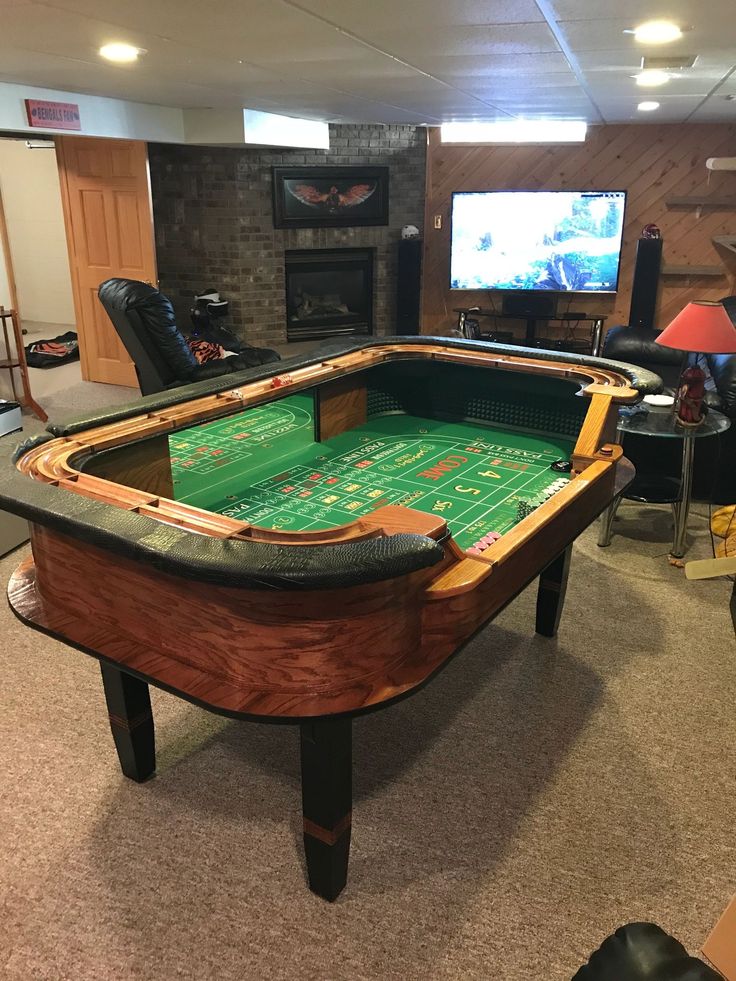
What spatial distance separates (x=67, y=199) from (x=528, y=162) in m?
4.44

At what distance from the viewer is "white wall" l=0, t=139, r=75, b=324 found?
8.98 meters

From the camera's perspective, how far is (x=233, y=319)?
738 centimetres

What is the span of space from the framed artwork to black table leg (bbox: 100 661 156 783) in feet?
19.2

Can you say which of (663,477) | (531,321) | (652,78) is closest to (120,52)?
(652,78)

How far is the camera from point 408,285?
327 inches

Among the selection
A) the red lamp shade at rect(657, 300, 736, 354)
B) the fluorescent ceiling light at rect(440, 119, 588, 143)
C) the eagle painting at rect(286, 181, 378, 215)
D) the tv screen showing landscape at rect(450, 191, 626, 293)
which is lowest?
the red lamp shade at rect(657, 300, 736, 354)

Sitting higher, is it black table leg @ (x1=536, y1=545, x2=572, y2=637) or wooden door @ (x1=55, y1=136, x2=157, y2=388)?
wooden door @ (x1=55, y1=136, x2=157, y2=388)

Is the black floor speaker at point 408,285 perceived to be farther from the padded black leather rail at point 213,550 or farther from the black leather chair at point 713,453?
the padded black leather rail at point 213,550

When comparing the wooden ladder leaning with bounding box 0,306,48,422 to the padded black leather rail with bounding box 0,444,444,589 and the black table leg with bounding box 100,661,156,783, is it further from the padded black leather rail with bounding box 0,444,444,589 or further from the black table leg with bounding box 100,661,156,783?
the padded black leather rail with bounding box 0,444,444,589

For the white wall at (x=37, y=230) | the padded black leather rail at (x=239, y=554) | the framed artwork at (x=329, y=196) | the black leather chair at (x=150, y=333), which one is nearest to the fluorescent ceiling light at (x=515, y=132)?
the framed artwork at (x=329, y=196)

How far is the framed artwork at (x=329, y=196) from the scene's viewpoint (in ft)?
24.0

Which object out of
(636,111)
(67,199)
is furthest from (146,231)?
(636,111)

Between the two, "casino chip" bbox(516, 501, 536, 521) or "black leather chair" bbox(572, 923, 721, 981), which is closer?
"black leather chair" bbox(572, 923, 721, 981)

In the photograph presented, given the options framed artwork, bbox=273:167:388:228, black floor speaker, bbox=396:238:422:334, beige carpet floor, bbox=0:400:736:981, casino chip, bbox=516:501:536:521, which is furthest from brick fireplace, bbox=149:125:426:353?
casino chip, bbox=516:501:536:521
